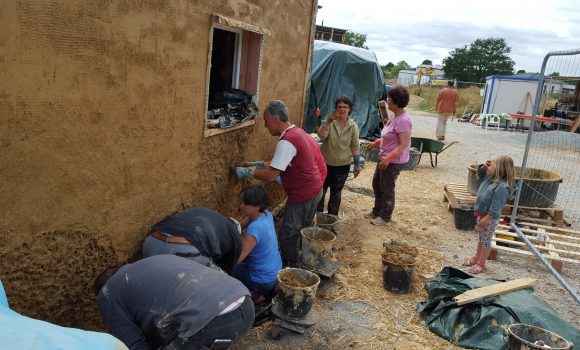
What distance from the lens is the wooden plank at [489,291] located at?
13.3ft

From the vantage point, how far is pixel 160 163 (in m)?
3.50

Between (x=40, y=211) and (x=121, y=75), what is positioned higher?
(x=121, y=75)

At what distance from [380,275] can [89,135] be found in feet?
12.1

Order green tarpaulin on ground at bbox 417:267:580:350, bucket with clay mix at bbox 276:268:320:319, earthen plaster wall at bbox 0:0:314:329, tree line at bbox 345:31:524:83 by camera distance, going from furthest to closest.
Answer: tree line at bbox 345:31:524:83 < green tarpaulin on ground at bbox 417:267:580:350 < bucket with clay mix at bbox 276:268:320:319 < earthen plaster wall at bbox 0:0:314:329

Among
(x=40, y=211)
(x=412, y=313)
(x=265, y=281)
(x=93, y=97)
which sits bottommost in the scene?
(x=412, y=313)

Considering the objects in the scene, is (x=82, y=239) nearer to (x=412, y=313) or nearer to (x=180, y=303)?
(x=180, y=303)

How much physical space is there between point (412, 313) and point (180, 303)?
9.15 feet

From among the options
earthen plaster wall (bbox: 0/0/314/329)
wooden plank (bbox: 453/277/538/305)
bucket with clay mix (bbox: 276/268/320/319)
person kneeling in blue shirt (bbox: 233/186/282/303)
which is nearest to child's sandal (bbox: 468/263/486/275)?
wooden plank (bbox: 453/277/538/305)

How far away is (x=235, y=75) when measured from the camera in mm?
5141

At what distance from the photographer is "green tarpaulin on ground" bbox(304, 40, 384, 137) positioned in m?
12.9

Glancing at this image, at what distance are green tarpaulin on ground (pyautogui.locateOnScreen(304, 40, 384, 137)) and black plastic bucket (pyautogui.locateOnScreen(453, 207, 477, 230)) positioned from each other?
6.29m

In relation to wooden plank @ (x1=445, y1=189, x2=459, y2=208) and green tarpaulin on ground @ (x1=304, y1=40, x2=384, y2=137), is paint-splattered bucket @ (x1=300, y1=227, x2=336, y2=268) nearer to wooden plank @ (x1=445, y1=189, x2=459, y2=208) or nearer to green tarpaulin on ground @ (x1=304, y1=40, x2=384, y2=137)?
wooden plank @ (x1=445, y1=189, x2=459, y2=208)

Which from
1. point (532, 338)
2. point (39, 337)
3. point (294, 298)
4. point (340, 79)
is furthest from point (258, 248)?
point (340, 79)

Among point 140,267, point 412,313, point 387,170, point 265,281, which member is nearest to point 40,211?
point 140,267
